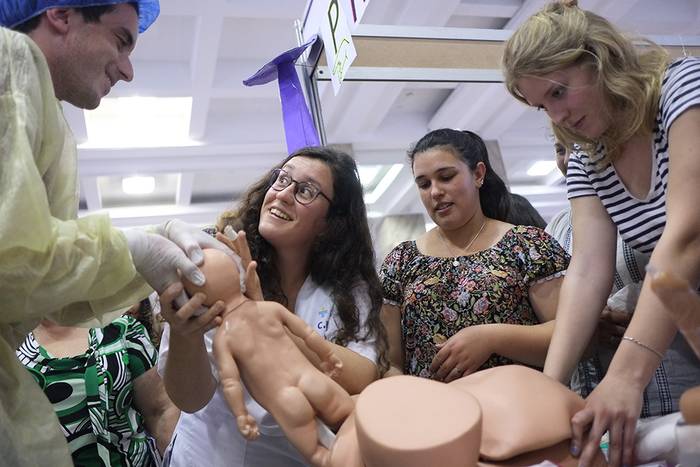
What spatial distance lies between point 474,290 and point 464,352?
0.58 ft

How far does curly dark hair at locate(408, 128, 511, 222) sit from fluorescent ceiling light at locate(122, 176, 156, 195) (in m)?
4.69

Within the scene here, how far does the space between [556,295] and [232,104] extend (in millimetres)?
4115

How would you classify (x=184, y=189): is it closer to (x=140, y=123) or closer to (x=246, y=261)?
(x=140, y=123)

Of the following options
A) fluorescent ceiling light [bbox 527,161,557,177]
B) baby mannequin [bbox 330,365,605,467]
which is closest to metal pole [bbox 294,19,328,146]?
baby mannequin [bbox 330,365,605,467]

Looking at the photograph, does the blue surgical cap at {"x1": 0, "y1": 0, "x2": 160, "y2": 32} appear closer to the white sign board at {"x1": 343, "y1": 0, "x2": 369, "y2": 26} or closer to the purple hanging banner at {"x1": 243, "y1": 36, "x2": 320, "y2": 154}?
the white sign board at {"x1": 343, "y1": 0, "x2": 369, "y2": 26}

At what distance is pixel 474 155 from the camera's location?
5.88 feet

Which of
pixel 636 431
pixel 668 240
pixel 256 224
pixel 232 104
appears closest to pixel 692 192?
pixel 668 240

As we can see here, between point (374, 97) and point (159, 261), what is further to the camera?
point (374, 97)

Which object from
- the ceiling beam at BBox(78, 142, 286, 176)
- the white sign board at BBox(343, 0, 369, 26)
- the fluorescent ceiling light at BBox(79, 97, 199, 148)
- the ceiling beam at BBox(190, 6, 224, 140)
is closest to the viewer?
the white sign board at BBox(343, 0, 369, 26)

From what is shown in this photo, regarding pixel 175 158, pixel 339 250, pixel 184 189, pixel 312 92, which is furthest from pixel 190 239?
pixel 184 189

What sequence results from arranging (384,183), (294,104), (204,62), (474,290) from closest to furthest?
(474,290) → (294,104) → (204,62) → (384,183)

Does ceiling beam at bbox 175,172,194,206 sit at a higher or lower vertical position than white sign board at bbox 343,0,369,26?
lower

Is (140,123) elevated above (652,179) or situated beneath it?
situated beneath

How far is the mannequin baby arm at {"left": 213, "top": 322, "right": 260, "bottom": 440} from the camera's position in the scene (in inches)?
35.8
